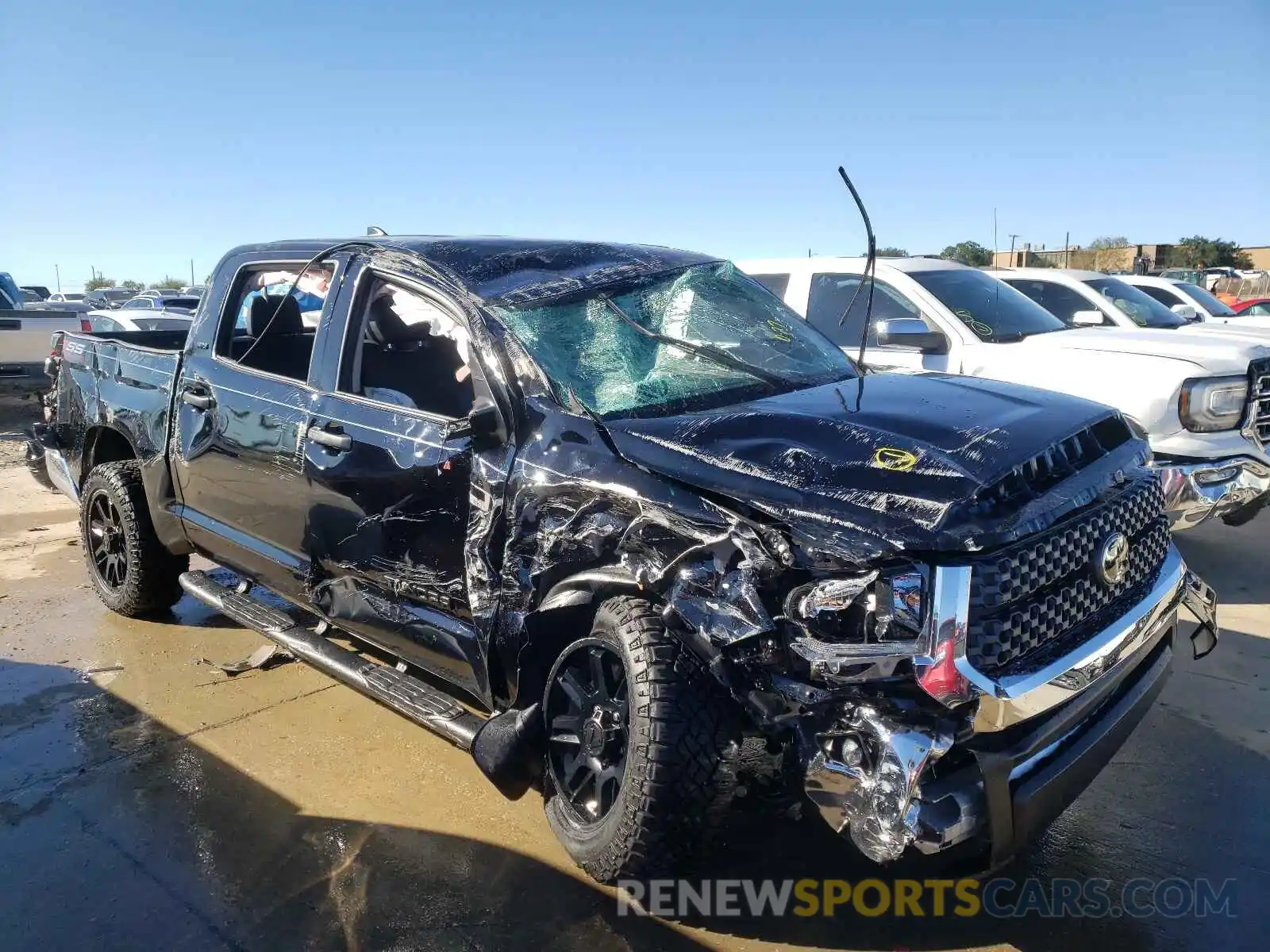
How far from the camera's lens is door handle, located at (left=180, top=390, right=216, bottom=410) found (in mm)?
4496

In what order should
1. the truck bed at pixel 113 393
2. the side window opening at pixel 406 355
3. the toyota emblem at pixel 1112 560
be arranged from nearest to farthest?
the toyota emblem at pixel 1112 560 < the side window opening at pixel 406 355 < the truck bed at pixel 113 393

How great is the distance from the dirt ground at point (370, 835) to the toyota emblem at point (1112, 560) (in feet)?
3.22

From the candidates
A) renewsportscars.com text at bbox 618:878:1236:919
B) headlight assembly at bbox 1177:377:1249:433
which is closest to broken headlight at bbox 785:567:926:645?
renewsportscars.com text at bbox 618:878:1236:919

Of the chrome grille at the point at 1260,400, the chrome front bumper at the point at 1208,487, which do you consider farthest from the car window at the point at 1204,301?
the chrome front bumper at the point at 1208,487

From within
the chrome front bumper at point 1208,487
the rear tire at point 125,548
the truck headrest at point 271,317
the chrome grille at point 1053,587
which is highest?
the truck headrest at point 271,317

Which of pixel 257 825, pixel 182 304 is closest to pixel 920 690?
pixel 257 825

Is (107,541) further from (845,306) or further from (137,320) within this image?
(137,320)

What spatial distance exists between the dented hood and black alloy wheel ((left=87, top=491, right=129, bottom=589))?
3.72 m

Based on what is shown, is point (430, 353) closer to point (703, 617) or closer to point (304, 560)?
point (304, 560)

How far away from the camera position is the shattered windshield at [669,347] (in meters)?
3.22

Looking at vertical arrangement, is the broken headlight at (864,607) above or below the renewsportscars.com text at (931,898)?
above

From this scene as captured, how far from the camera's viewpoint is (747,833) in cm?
332

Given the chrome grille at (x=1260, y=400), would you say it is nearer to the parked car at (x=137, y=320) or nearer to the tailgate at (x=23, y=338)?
the tailgate at (x=23, y=338)

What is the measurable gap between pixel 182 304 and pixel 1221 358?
20.4m
